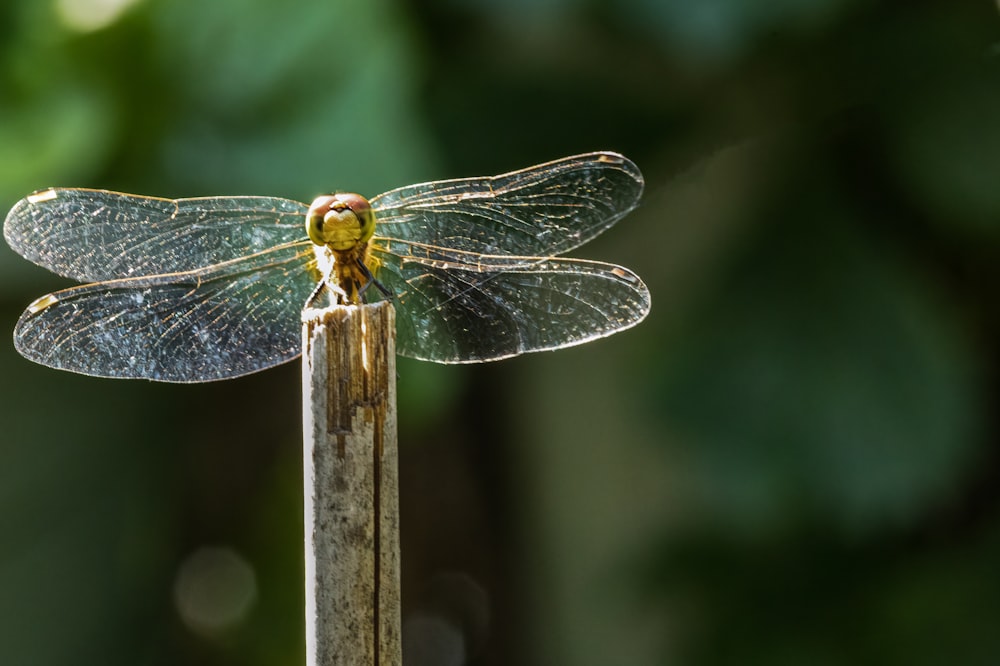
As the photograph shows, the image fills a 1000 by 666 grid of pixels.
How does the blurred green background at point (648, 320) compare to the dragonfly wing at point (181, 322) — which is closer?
the dragonfly wing at point (181, 322)

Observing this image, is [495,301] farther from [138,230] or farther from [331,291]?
[138,230]

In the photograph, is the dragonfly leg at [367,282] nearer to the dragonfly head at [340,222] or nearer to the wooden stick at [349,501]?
the dragonfly head at [340,222]

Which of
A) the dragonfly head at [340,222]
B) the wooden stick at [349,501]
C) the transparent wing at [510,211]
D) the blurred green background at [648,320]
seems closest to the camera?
the wooden stick at [349,501]

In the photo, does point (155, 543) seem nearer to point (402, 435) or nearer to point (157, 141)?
point (402, 435)

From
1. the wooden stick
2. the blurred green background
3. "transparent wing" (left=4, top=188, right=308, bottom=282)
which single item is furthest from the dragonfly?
the blurred green background

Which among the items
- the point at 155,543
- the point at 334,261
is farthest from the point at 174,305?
the point at 155,543

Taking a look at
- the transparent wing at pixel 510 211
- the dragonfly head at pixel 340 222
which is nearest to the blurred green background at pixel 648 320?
the transparent wing at pixel 510 211
